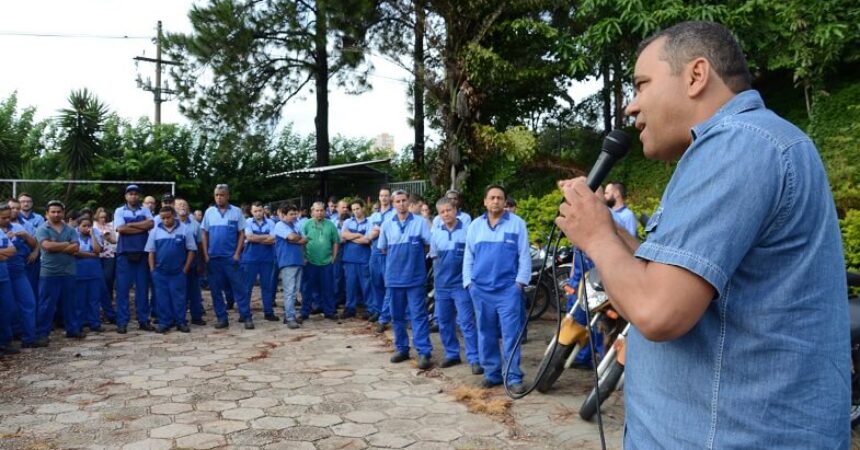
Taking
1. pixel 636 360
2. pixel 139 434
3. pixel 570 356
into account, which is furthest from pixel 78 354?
pixel 636 360

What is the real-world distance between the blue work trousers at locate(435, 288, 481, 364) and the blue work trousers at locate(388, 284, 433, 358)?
0.62 feet

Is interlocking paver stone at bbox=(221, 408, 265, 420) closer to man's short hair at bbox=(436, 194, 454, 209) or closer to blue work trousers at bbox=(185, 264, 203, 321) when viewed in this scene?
man's short hair at bbox=(436, 194, 454, 209)

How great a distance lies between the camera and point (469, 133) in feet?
48.4

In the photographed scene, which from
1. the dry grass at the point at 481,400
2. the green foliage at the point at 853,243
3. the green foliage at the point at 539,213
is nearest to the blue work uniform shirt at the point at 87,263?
the dry grass at the point at 481,400

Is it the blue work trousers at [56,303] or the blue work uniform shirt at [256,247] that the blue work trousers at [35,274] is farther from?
the blue work uniform shirt at [256,247]

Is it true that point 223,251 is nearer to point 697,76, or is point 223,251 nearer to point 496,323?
point 496,323

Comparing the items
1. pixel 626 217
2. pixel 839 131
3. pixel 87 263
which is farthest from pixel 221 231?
pixel 839 131

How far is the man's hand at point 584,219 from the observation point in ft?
4.53

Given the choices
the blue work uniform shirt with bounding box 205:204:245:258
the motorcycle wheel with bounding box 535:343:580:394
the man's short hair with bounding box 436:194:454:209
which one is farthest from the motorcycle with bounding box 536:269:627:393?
the blue work uniform shirt with bounding box 205:204:245:258

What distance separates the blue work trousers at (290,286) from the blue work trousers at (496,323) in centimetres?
414

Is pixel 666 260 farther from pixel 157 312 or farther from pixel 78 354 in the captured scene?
pixel 157 312

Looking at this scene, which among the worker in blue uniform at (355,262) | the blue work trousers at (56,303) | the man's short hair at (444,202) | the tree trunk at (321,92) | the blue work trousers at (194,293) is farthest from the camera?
the tree trunk at (321,92)

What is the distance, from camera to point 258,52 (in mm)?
20391

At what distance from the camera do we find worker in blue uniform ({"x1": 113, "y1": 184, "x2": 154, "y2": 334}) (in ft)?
29.7
